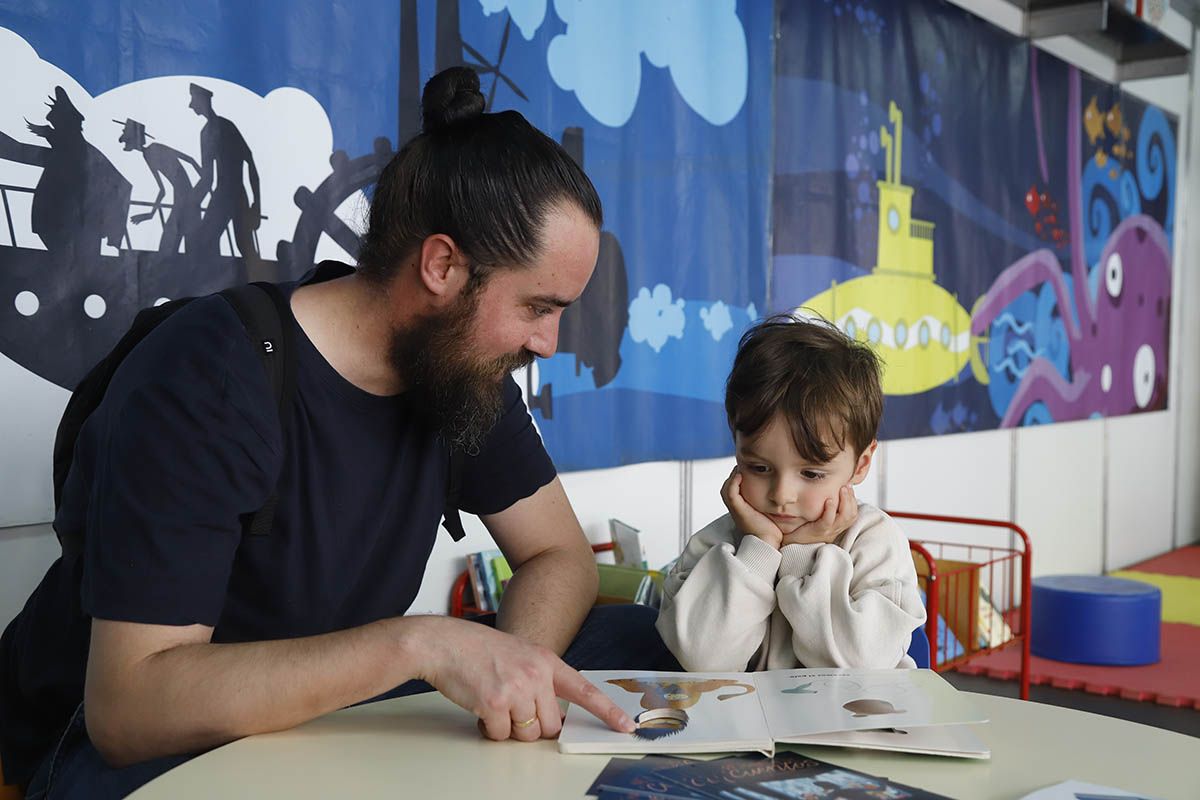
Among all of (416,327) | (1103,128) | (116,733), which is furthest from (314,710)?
(1103,128)

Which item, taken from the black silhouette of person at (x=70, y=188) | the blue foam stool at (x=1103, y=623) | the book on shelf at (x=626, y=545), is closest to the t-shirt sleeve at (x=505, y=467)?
the black silhouette of person at (x=70, y=188)

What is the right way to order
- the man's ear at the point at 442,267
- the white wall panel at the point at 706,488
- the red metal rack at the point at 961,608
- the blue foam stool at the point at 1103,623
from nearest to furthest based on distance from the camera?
the man's ear at the point at 442,267 < the red metal rack at the point at 961,608 < the white wall panel at the point at 706,488 < the blue foam stool at the point at 1103,623

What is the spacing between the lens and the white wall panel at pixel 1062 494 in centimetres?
537

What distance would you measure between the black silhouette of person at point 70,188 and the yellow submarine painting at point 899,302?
7.94 feet

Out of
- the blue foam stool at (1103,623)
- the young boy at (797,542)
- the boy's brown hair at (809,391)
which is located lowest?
the blue foam stool at (1103,623)

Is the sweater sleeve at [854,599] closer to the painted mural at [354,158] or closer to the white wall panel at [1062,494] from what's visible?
the painted mural at [354,158]

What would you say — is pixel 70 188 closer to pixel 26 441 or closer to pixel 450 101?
pixel 26 441

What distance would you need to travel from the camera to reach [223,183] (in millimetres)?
2174

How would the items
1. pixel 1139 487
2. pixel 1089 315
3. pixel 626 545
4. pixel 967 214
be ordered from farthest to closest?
pixel 1139 487
pixel 1089 315
pixel 967 214
pixel 626 545

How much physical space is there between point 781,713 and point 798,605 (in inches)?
14.7

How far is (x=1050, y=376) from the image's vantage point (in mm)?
5402

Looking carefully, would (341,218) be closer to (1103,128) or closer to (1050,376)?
(1050,376)

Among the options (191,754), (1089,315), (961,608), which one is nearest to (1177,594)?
(1089,315)

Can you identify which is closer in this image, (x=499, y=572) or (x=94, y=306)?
(x=94, y=306)
